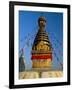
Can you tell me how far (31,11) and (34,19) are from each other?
0.20 ft

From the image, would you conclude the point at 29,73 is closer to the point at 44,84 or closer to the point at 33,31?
the point at 44,84

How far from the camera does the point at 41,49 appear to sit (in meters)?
1.84

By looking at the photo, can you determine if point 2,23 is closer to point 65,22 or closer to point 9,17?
point 9,17

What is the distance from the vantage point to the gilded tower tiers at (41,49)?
1820 mm

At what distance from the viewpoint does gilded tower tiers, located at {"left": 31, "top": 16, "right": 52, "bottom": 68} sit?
182cm

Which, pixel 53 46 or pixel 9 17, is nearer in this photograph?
pixel 9 17

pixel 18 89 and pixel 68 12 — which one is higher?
pixel 68 12

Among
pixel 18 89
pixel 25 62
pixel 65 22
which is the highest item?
pixel 65 22

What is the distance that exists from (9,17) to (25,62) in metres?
0.33

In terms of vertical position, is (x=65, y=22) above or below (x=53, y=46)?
above

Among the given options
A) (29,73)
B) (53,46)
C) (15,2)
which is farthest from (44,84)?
(15,2)

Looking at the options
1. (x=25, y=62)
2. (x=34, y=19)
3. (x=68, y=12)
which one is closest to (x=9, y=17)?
(x=34, y=19)

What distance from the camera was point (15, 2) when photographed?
1753mm

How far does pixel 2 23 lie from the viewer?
1.77 meters
